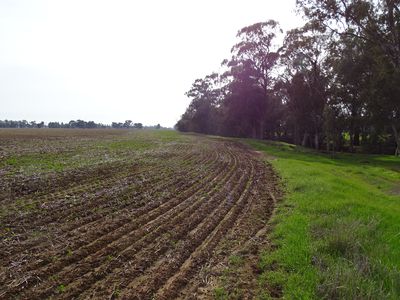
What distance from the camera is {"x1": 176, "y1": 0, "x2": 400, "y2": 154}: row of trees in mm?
26734

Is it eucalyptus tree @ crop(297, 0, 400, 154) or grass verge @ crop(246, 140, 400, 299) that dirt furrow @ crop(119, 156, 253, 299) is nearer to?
grass verge @ crop(246, 140, 400, 299)

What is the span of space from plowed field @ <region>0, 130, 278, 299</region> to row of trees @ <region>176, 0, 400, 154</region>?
21074 millimetres

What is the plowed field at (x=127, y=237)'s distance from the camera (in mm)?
5004

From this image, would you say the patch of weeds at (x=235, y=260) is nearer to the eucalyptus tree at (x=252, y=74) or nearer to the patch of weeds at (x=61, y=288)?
the patch of weeds at (x=61, y=288)

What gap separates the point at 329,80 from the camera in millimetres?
42688

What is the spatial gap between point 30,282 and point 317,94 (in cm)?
4405

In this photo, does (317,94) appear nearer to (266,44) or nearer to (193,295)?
(266,44)

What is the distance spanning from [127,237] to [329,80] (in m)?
41.6

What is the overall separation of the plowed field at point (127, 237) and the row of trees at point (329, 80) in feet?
69.1

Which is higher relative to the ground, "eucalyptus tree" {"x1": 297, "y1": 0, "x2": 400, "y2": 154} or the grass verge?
"eucalyptus tree" {"x1": 297, "y1": 0, "x2": 400, "y2": 154}

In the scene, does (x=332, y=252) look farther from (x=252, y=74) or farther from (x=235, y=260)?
(x=252, y=74)

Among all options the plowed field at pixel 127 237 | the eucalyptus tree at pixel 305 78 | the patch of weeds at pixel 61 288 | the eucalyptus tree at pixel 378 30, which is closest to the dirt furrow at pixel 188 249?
the plowed field at pixel 127 237

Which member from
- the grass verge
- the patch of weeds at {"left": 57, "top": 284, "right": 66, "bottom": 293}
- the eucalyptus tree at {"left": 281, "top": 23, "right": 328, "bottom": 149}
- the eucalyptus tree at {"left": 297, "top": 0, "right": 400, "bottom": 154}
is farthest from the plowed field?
the eucalyptus tree at {"left": 281, "top": 23, "right": 328, "bottom": 149}

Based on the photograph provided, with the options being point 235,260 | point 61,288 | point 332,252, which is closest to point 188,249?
point 235,260
